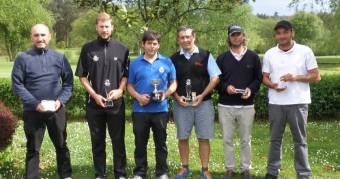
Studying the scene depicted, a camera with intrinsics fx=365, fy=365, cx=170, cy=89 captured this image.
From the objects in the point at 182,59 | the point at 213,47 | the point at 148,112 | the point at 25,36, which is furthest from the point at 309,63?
the point at 25,36

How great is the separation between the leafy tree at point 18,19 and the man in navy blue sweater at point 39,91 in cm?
1962

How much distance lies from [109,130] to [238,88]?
189 cm

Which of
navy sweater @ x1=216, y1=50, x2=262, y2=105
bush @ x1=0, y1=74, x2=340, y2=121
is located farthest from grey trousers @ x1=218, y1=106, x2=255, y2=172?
bush @ x1=0, y1=74, x2=340, y2=121

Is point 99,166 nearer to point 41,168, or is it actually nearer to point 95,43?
point 41,168

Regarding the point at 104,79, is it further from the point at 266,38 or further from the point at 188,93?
the point at 266,38

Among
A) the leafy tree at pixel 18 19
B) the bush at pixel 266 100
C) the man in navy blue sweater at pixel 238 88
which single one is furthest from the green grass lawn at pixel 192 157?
the leafy tree at pixel 18 19

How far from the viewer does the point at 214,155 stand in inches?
267

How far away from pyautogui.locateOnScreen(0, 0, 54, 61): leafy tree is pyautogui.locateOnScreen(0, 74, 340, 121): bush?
13231 millimetres

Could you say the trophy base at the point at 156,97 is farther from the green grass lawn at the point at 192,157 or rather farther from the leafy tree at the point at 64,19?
the leafy tree at the point at 64,19

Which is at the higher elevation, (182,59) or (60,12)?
(60,12)

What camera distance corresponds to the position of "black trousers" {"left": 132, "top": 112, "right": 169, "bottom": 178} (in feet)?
16.5

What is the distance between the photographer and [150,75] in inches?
195

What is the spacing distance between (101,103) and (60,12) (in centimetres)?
8168

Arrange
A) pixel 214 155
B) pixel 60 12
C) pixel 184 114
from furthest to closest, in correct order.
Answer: pixel 60 12, pixel 214 155, pixel 184 114
